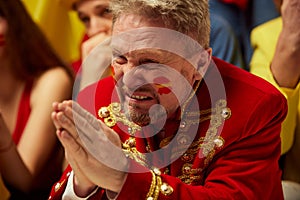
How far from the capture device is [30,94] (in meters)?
1.70

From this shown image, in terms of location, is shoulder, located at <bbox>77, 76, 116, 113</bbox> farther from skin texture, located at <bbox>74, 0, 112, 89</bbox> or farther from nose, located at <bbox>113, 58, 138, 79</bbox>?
skin texture, located at <bbox>74, 0, 112, 89</bbox>

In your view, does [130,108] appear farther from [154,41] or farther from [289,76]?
[289,76]

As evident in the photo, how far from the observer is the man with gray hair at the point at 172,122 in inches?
35.8

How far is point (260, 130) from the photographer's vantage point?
103 cm

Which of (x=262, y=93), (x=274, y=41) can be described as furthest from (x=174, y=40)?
(x=274, y=41)

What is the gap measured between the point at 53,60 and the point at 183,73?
812 mm

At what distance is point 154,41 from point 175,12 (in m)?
0.06

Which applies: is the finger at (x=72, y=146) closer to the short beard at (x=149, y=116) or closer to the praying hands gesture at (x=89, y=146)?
the praying hands gesture at (x=89, y=146)

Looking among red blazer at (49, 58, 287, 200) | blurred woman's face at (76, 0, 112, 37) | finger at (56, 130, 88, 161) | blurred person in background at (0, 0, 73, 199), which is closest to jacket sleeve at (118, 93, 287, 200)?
red blazer at (49, 58, 287, 200)

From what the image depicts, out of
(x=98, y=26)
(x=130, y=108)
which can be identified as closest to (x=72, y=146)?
(x=130, y=108)

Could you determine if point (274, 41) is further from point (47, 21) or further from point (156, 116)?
point (47, 21)

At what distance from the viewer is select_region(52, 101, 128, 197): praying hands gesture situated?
2.78 feet

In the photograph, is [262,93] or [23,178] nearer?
[262,93]

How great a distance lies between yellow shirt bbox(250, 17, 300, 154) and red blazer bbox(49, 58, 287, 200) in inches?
10.6
